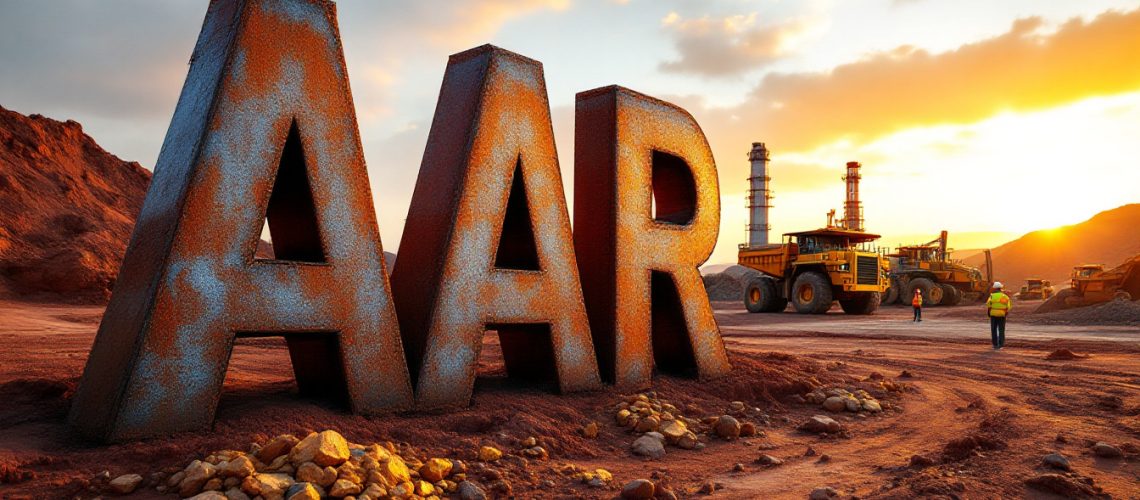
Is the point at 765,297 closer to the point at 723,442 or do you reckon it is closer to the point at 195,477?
the point at 723,442

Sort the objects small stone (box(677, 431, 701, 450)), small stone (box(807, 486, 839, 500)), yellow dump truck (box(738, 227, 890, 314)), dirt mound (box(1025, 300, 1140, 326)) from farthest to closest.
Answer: yellow dump truck (box(738, 227, 890, 314)) → dirt mound (box(1025, 300, 1140, 326)) → small stone (box(677, 431, 701, 450)) → small stone (box(807, 486, 839, 500))

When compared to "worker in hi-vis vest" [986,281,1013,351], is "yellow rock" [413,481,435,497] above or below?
below

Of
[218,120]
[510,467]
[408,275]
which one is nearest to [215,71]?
[218,120]

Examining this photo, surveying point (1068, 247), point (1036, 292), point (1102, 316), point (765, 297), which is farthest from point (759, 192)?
point (1068, 247)

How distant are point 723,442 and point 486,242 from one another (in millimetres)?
2665

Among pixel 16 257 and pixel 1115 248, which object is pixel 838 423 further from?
pixel 1115 248

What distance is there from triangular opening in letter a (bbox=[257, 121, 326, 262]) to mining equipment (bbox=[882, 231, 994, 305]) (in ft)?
105

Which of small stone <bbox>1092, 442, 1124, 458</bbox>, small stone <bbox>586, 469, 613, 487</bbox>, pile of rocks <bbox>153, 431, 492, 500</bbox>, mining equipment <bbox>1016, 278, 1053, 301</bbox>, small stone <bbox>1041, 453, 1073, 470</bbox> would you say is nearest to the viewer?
pile of rocks <bbox>153, 431, 492, 500</bbox>

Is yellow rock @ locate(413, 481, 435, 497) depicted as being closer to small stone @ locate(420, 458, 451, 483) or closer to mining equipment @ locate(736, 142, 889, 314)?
small stone @ locate(420, 458, 451, 483)

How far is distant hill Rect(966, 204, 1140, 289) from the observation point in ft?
274

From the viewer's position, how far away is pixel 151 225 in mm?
5020

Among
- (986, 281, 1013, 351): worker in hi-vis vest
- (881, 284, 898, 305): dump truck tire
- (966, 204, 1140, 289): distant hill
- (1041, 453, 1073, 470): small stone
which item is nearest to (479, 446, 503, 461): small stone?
(1041, 453, 1073, 470): small stone

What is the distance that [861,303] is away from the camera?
1044 inches

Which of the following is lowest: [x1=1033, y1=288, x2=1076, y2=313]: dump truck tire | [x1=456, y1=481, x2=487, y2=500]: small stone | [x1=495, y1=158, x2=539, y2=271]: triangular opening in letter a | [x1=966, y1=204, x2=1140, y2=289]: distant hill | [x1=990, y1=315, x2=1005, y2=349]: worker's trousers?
[x1=456, y1=481, x2=487, y2=500]: small stone
